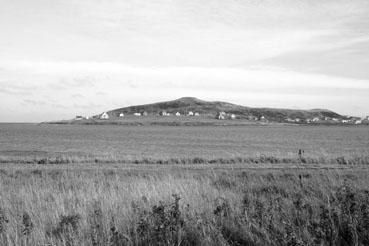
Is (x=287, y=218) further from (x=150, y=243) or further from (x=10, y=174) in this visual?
(x=10, y=174)

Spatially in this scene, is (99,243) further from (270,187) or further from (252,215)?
(270,187)

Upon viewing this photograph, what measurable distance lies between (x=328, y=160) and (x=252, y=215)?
77.9ft

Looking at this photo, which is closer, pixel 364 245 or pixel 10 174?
pixel 364 245

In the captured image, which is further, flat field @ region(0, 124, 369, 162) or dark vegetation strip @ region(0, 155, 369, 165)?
flat field @ region(0, 124, 369, 162)

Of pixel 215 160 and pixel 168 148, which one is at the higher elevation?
pixel 215 160

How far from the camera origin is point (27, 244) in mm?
5852

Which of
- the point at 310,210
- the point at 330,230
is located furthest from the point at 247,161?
the point at 330,230

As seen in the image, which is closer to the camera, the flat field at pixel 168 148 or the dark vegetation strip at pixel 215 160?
the dark vegetation strip at pixel 215 160

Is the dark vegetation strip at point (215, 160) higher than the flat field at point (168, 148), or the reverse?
the dark vegetation strip at point (215, 160)

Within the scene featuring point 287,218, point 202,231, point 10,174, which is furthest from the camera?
point 10,174

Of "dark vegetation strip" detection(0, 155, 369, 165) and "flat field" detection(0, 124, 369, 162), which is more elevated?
"dark vegetation strip" detection(0, 155, 369, 165)

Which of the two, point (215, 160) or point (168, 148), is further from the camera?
point (168, 148)

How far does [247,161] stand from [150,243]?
24.7 meters

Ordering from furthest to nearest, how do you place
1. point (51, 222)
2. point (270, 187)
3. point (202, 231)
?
point (270, 187) → point (51, 222) → point (202, 231)
